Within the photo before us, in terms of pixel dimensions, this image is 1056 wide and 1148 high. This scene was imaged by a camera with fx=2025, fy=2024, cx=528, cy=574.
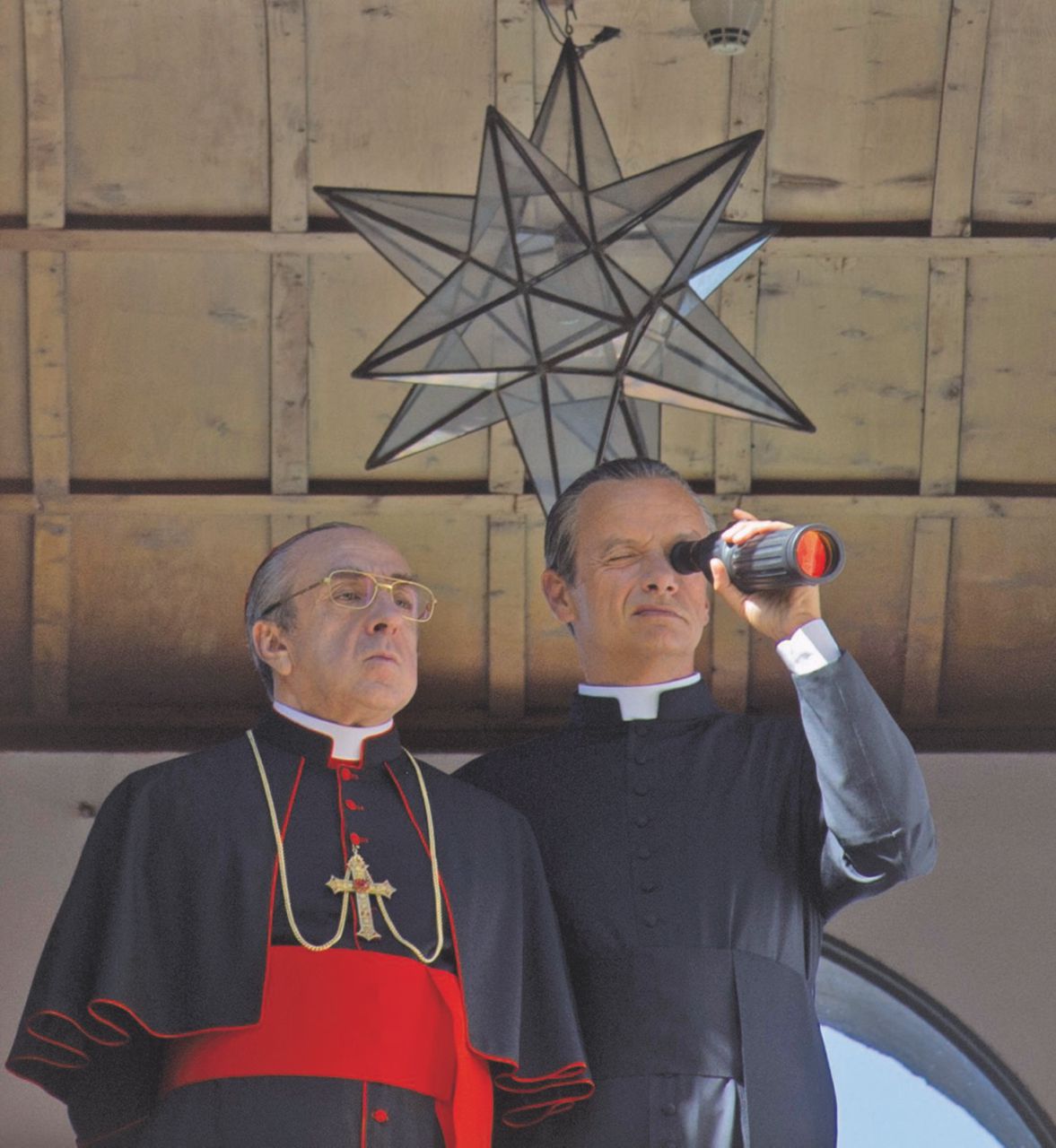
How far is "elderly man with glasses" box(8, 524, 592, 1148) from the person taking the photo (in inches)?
109

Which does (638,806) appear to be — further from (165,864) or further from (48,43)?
(48,43)

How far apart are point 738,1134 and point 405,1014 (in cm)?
57

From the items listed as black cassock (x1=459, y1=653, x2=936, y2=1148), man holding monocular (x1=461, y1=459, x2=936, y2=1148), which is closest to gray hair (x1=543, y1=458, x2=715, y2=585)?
man holding monocular (x1=461, y1=459, x2=936, y2=1148)

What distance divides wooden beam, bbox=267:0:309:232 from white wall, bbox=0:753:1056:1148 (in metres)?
1.77

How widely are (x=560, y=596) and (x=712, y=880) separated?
61 cm

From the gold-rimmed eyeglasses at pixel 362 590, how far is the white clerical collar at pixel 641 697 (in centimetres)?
42

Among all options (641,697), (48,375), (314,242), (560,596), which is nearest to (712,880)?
(641,697)

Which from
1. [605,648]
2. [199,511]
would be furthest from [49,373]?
[605,648]

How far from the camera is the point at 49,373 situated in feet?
20.7

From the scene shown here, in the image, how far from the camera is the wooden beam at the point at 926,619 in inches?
260

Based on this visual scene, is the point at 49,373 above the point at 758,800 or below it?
above

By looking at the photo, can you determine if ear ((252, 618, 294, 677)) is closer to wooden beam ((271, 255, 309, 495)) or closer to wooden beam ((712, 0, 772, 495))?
wooden beam ((712, 0, 772, 495))

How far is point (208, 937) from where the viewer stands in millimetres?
2846

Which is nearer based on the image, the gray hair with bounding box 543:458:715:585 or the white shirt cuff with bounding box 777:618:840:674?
the white shirt cuff with bounding box 777:618:840:674
